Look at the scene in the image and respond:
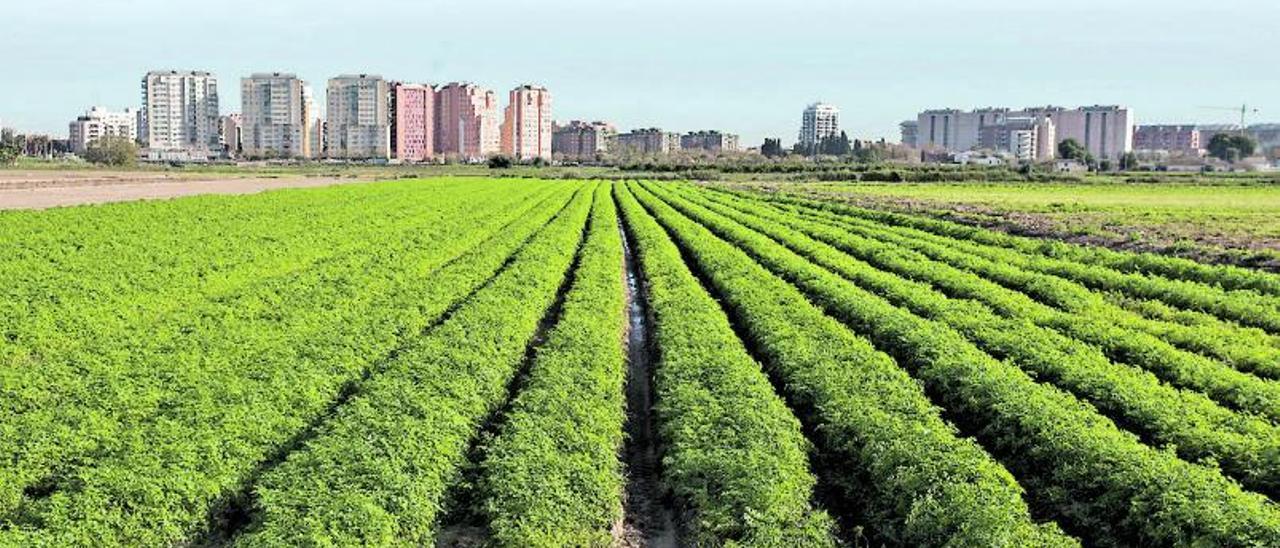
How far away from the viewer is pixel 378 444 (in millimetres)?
10203

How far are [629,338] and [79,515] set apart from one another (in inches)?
466

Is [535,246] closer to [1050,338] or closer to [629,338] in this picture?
[629,338]

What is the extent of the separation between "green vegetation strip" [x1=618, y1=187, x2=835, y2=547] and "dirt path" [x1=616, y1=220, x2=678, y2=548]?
23 cm

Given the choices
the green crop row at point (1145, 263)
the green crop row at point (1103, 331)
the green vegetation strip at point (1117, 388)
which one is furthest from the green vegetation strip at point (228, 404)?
the green crop row at point (1145, 263)

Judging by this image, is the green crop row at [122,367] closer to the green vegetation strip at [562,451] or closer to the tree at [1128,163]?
the green vegetation strip at [562,451]

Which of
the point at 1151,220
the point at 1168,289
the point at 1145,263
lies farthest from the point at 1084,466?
the point at 1151,220

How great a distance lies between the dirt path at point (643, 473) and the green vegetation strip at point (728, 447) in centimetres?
23

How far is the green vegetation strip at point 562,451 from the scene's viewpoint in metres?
8.84

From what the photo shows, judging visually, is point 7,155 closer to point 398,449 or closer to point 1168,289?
point 1168,289

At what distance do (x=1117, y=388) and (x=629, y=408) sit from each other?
19.5 feet

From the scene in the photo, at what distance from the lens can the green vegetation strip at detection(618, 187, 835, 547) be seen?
8867 mm

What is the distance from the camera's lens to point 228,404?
1155cm

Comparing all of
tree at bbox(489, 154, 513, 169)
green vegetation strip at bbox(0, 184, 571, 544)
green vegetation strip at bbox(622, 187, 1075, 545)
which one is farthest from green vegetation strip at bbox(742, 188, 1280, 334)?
tree at bbox(489, 154, 513, 169)

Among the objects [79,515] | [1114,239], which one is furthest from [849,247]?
[79,515]
